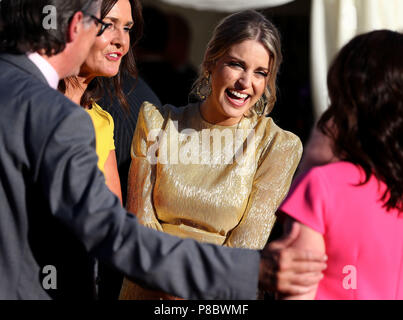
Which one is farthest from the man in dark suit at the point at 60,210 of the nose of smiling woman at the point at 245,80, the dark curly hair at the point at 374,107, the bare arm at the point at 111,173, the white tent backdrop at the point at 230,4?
the white tent backdrop at the point at 230,4

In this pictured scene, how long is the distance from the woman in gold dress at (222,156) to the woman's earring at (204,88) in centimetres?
5

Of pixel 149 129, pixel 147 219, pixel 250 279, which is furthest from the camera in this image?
pixel 149 129

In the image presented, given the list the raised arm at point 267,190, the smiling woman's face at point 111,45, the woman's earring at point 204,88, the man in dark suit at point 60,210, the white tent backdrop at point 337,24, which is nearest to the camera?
the man in dark suit at point 60,210

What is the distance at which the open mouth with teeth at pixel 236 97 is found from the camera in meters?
2.49

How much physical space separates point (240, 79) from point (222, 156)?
33 centimetres

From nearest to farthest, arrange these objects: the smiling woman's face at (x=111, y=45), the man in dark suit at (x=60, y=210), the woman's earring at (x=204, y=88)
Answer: the man in dark suit at (x=60, y=210) → the smiling woman's face at (x=111, y=45) → the woman's earring at (x=204, y=88)

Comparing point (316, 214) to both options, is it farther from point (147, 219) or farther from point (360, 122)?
point (147, 219)

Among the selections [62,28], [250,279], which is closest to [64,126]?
[62,28]

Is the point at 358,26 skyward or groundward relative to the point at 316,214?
skyward

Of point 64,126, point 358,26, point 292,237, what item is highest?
point 358,26

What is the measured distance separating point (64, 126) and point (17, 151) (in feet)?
0.43

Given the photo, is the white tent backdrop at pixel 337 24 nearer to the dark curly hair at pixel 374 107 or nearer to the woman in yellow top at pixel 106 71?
the woman in yellow top at pixel 106 71

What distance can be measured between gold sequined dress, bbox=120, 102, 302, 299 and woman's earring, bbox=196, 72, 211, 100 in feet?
0.58

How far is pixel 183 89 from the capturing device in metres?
4.39
